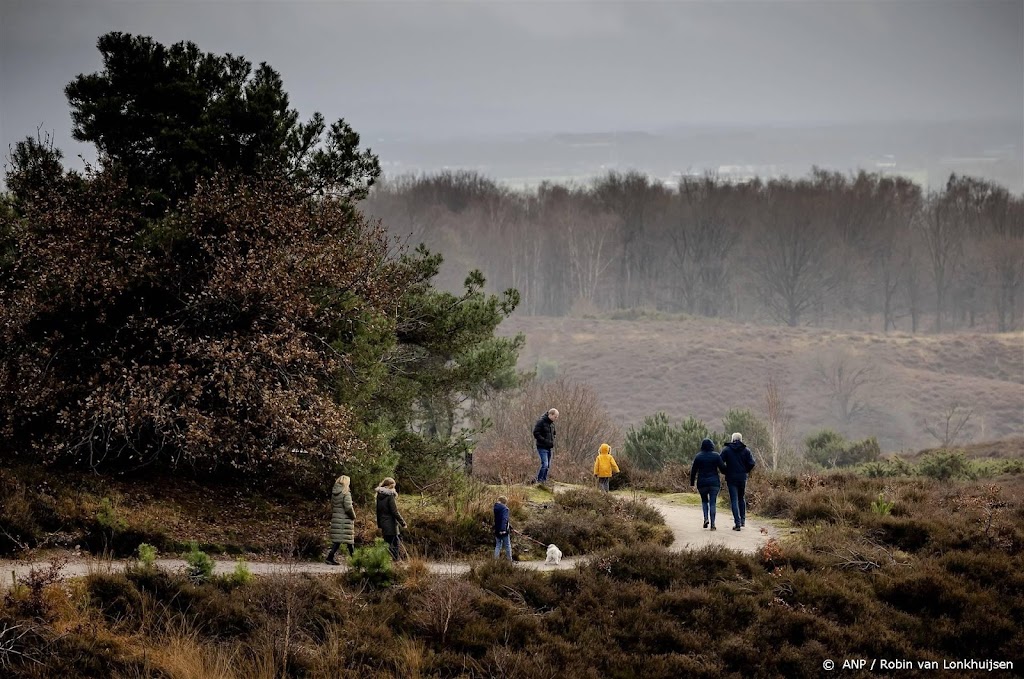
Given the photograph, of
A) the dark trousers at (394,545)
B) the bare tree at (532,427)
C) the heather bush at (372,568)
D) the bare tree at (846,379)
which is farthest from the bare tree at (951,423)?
the heather bush at (372,568)

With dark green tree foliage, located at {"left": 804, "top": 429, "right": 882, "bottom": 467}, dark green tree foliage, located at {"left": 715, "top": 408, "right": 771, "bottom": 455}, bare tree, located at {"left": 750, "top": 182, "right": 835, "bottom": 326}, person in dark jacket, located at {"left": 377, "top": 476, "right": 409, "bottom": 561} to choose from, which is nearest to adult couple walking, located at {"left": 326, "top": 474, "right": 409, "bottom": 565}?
person in dark jacket, located at {"left": 377, "top": 476, "right": 409, "bottom": 561}

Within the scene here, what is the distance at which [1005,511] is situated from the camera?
19094mm

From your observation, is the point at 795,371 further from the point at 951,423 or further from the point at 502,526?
the point at 502,526

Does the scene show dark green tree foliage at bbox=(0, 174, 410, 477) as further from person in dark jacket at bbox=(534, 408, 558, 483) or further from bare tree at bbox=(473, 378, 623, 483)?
bare tree at bbox=(473, 378, 623, 483)

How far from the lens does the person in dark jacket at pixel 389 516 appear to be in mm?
15711

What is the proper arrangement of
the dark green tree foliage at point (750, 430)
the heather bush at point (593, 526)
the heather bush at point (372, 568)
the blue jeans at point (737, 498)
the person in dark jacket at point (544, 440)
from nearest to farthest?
the heather bush at point (372, 568) < the heather bush at point (593, 526) < the blue jeans at point (737, 498) < the person in dark jacket at point (544, 440) < the dark green tree foliage at point (750, 430)

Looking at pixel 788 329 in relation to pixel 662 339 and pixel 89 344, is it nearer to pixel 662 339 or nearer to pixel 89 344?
pixel 662 339

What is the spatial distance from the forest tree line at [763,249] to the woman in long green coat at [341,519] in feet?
244

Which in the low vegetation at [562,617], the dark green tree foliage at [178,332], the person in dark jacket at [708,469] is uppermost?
the dark green tree foliage at [178,332]

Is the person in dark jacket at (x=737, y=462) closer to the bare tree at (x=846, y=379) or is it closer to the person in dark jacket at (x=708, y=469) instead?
the person in dark jacket at (x=708, y=469)

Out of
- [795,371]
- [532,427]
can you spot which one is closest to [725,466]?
[532,427]

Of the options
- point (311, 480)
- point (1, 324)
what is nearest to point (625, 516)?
point (311, 480)

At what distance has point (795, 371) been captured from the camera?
7800 centimetres

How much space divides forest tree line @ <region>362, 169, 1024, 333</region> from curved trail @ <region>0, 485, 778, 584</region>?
70067 millimetres
